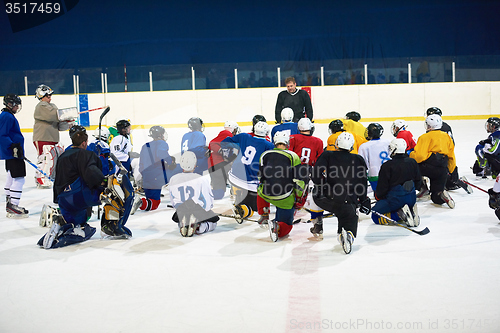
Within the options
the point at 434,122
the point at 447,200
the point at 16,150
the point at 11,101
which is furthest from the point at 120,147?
the point at 447,200

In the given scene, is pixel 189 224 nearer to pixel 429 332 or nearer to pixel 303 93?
pixel 429 332

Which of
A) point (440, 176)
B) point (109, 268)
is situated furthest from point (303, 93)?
point (109, 268)

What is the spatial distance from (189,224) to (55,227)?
3.88 ft

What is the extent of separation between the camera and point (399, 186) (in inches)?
193

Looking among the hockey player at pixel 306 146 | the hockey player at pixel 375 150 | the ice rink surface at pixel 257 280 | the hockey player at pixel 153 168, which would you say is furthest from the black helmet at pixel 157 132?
the hockey player at pixel 375 150

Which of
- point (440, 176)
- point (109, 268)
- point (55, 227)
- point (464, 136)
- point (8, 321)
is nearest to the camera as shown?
point (8, 321)

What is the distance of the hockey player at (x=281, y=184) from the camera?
14.7ft

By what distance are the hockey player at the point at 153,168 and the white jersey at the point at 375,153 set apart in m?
2.34

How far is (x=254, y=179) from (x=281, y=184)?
0.98m

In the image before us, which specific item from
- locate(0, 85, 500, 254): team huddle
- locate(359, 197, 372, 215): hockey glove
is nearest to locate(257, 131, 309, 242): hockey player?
locate(0, 85, 500, 254): team huddle

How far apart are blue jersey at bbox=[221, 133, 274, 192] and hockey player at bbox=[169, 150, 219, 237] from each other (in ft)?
2.45

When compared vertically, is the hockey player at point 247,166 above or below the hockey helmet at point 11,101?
below

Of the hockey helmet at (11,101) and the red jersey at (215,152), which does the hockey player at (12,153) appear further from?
the red jersey at (215,152)

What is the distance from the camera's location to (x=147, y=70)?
16344 millimetres
